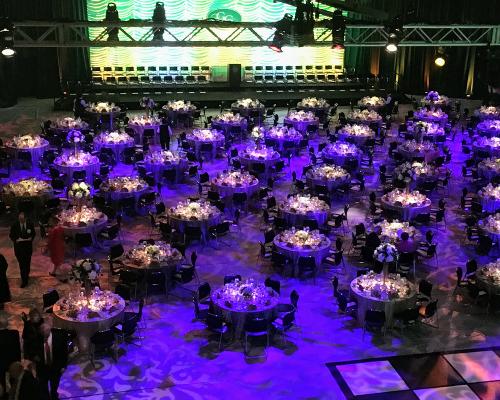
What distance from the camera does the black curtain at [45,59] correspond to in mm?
27297

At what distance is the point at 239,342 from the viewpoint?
11.0 m

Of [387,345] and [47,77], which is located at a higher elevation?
[47,77]

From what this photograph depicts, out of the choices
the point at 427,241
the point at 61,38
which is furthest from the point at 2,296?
Answer: the point at 61,38

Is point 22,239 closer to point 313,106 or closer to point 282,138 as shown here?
point 282,138

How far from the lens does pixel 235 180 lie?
16469 millimetres

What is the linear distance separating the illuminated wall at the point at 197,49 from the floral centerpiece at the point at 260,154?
36.0 ft

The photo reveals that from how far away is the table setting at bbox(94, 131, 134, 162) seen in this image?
19.8m

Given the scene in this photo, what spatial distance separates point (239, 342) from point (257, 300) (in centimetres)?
70

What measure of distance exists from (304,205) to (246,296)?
14.6ft

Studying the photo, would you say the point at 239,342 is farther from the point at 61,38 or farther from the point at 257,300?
the point at 61,38

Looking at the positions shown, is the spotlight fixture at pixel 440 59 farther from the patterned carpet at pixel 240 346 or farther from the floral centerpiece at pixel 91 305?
the floral centerpiece at pixel 91 305

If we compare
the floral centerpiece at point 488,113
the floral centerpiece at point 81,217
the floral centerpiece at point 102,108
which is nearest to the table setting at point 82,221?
the floral centerpiece at point 81,217

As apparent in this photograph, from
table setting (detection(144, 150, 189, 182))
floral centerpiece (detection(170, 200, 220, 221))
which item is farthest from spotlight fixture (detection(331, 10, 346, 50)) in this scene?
floral centerpiece (detection(170, 200, 220, 221))

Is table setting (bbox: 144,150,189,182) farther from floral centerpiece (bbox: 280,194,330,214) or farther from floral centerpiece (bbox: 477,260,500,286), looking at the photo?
floral centerpiece (bbox: 477,260,500,286)
